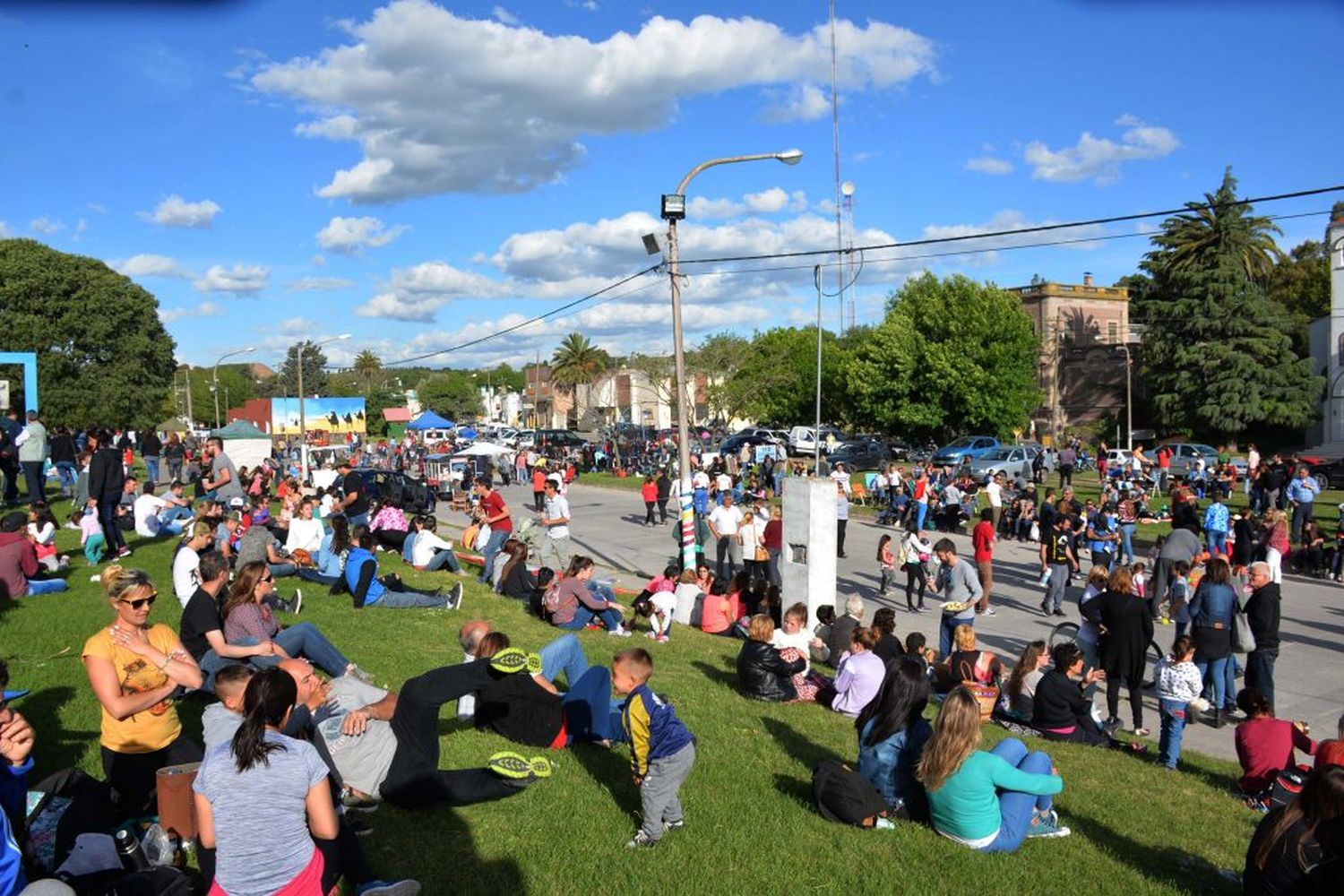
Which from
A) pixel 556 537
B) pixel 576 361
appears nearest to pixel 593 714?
pixel 556 537

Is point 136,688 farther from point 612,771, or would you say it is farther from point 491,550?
point 491,550

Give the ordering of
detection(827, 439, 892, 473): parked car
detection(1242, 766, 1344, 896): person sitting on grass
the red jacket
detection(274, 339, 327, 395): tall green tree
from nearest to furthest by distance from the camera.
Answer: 1. detection(1242, 766, 1344, 896): person sitting on grass
2. the red jacket
3. detection(827, 439, 892, 473): parked car
4. detection(274, 339, 327, 395): tall green tree

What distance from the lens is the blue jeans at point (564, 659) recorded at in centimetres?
792

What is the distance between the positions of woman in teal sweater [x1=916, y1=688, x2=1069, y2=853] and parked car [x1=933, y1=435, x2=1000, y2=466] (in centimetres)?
3082

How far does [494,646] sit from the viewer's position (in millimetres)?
6715

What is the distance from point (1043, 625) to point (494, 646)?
10.5 meters

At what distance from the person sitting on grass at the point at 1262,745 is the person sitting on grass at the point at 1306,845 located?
9.26 ft

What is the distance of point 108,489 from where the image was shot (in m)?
14.4

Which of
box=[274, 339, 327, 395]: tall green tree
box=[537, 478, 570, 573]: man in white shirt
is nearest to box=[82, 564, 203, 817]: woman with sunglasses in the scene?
box=[537, 478, 570, 573]: man in white shirt

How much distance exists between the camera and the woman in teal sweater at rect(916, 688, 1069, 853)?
5676mm

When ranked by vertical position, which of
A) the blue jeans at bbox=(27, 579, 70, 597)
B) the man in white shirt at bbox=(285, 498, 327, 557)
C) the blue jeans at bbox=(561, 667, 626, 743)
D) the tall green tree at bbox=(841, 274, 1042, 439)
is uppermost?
the tall green tree at bbox=(841, 274, 1042, 439)

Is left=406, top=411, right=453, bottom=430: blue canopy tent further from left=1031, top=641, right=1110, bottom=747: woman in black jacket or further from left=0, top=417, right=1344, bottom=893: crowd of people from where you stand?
left=1031, top=641, right=1110, bottom=747: woman in black jacket

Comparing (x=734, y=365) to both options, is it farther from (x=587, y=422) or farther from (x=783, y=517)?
(x=783, y=517)

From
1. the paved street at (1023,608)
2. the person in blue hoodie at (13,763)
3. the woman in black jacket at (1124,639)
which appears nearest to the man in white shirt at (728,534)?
the paved street at (1023,608)
